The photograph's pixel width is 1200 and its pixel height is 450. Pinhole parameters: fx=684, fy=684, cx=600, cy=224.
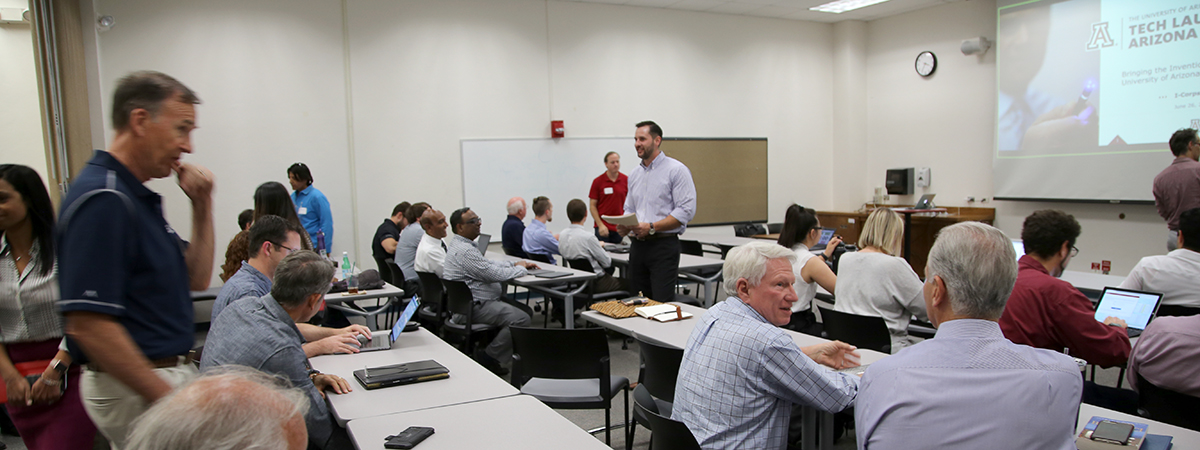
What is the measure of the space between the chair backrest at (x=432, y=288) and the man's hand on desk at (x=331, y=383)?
8.33ft

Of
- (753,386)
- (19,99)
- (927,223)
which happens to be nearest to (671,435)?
(753,386)

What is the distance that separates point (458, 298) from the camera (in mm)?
4711

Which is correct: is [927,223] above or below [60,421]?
below

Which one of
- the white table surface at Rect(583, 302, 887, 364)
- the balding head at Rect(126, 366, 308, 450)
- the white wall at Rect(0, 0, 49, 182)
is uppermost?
the white wall at Rect(0, 0, 49, 182)

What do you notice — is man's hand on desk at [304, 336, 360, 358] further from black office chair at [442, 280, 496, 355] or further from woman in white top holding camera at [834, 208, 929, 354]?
woman in white top holding camera at [834, 208, 929, 354]

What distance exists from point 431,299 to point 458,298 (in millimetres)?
587

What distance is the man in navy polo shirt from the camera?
1.41 m

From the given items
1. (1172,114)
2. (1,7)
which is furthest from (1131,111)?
(1,7)

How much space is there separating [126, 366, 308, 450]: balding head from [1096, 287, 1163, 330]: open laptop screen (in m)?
3.75

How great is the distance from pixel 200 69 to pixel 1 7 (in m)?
1.89

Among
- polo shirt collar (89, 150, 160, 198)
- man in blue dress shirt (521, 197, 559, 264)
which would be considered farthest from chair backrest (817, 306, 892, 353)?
man in blue dress shirt (521, 197, 559, 264)

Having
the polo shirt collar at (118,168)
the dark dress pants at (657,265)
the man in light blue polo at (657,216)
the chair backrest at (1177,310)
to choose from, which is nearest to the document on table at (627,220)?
the man in light blue polo at (657,216)

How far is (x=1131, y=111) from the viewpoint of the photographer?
713 cm

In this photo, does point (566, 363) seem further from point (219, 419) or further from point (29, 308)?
point (219, 419)
